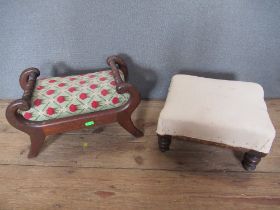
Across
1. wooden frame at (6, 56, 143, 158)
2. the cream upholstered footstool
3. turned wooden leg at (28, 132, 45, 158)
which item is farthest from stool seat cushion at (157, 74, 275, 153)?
turned wooden leg at (28, 132, 45, 158)

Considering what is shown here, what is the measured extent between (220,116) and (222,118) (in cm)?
1

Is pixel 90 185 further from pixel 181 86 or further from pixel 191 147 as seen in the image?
pixel 181 86

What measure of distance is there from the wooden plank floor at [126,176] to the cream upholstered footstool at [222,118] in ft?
→ 0.46

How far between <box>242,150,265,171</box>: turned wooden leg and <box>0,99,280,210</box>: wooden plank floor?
0.04 meters

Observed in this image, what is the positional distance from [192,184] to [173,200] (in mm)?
143

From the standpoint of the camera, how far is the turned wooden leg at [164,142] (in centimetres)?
137

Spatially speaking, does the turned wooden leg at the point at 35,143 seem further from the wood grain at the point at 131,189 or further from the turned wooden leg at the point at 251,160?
the turned wooden leg at the point at 251,160

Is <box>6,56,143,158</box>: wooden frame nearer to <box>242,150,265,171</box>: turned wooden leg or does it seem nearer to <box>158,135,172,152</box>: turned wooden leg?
<box>158,135,172,152</box>: turned wooden leg

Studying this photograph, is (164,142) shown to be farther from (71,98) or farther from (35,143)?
(35,143)

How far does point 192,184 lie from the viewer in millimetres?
1311

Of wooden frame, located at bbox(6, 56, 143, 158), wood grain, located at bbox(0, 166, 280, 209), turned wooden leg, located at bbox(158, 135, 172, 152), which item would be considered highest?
wooden frame, located at bbox(6, 56, 143, 158)

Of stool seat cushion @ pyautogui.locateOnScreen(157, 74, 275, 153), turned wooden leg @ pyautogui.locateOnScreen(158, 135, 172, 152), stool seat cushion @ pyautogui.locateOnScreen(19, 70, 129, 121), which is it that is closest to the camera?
stool seat cushion @ pyautogui.locateOnScreen(157, 74, 275, 153)

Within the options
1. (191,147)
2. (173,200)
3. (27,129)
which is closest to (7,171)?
(27,129)

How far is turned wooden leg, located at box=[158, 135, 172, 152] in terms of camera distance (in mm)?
1370
